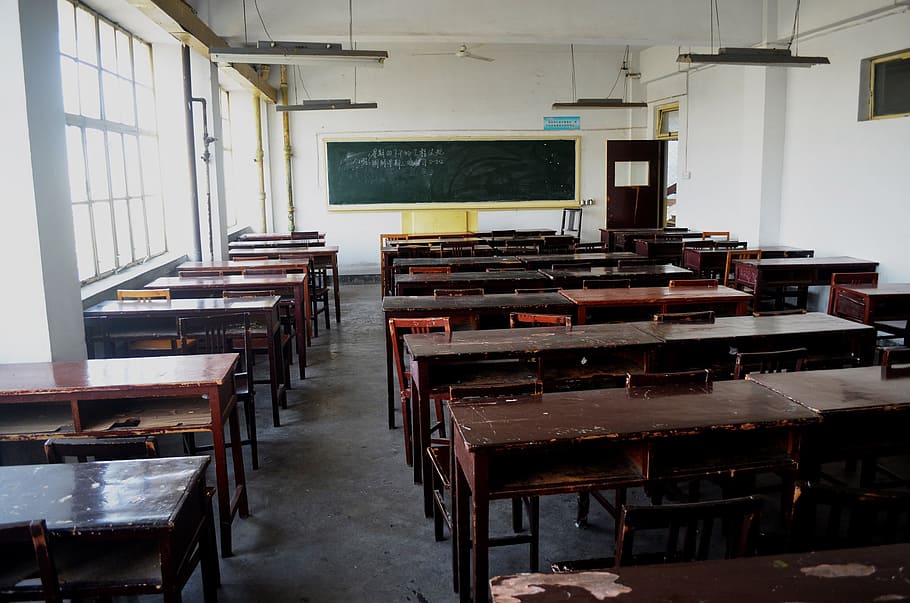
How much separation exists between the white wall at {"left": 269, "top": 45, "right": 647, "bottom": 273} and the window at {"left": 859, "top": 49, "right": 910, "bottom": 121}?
5251 mm

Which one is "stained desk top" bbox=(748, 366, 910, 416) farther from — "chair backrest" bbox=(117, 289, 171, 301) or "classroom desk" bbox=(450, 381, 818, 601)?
"chair backrest" bbox=(117, 289, 171, 301)

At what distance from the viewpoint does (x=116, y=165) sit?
21.0ft

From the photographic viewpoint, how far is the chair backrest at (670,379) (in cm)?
265

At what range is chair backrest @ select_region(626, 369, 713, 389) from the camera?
265 cm

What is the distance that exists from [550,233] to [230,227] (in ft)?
15.7

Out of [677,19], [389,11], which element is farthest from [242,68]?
[677,19]

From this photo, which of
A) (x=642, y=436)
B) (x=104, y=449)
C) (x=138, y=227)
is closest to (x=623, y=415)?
(x=642, y=436)

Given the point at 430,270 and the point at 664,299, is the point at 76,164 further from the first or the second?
the point at 664,299

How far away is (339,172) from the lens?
1152 centimetres

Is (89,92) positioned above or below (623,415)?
above

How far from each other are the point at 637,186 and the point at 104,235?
852 centimetres

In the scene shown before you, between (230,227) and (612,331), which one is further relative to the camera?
(230,227)

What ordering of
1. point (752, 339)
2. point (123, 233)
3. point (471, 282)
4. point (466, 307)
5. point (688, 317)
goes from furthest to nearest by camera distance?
point (123, 233) → point (471, 282) → point (466, 307) → point (688, 317) → point (752, 339)

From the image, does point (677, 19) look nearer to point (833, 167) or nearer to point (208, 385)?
point (833, 167)
